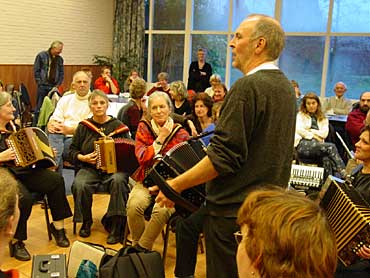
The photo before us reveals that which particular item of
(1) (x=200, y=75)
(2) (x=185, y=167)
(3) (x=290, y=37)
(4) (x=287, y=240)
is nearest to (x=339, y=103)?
(3) (x=290, y=37)

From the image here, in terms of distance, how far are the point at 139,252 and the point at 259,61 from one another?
4.00ft

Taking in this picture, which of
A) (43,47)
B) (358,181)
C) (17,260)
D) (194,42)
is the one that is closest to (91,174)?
(17,260)

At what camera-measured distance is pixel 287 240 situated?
2.95ft

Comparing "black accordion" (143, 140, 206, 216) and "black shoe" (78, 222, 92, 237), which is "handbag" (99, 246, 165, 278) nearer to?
"black accordion" (143, 140, 206, 216)

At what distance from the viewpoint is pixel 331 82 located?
774cm

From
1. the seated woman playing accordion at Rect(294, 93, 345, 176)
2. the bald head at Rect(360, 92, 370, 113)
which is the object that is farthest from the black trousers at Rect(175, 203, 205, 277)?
the bald head at Rect(360, 92, 370, 113)

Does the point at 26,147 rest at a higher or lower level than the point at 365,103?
lower

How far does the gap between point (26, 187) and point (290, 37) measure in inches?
249

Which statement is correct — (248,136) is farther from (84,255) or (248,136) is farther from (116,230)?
(116,230)

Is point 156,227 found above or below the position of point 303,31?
below

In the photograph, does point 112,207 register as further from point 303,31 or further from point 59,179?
point 303,31

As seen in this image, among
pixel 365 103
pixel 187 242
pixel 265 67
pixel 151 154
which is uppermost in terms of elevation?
pixel 265 67

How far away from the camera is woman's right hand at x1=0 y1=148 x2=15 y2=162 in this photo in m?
3.00

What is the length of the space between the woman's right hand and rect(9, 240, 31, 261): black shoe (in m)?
0.60
